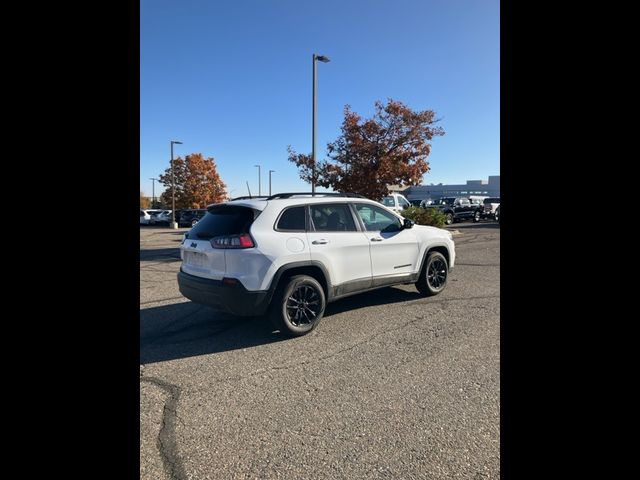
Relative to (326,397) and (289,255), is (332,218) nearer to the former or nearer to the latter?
(289,255)

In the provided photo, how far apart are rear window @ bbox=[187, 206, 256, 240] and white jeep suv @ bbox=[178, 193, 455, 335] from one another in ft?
0.04

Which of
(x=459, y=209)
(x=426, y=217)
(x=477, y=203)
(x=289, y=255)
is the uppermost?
(x=477, y=203)

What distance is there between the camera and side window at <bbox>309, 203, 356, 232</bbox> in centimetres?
512

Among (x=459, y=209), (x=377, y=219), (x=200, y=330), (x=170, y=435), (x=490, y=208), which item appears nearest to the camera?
(x=170, y=435)

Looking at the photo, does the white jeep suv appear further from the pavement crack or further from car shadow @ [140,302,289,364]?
the pavement crack

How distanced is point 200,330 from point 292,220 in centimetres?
191

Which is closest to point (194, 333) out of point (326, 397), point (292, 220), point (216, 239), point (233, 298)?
point (233, 298)

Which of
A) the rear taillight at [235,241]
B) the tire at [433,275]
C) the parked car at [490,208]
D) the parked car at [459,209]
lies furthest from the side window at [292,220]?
the parked car at [490,208]

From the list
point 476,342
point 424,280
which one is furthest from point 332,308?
point 476,342

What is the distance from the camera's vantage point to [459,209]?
2955cm
